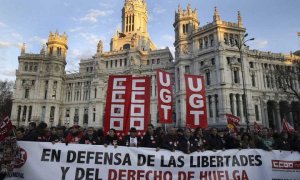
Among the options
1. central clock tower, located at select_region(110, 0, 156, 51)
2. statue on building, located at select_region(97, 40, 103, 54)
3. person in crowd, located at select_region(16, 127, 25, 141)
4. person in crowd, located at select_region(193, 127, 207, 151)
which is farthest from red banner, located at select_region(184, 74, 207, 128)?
central clock tower, located at select_region(110, 0, 156, 51)

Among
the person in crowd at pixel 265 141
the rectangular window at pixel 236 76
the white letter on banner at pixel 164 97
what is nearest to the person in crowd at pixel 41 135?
the white letter on banner at pixel 164 97

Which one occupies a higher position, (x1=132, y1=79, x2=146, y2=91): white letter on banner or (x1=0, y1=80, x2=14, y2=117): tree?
Result: (x1=0, y1=80, x2=14, y2=117): tree

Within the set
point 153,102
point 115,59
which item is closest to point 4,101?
point 115,59

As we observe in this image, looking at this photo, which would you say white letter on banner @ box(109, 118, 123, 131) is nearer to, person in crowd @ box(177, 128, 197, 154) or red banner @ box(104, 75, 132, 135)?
red banner @ box(104, 75, 132, 135)

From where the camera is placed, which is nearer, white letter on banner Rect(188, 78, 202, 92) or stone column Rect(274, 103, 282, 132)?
white letter on banner Rect(188, 78, 202, 92)

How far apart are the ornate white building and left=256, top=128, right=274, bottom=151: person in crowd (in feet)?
99.0

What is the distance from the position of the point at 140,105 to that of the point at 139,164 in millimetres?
3861

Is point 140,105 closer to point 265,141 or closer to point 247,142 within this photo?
point 247,142

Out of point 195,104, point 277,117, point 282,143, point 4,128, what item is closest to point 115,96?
point 195,104

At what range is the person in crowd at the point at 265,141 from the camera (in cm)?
1027

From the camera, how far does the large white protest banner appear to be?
8.77 m

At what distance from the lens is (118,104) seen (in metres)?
12.5

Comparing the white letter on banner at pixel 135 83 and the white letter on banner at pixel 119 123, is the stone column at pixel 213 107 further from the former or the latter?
the white letter on banner at pixel 119 123

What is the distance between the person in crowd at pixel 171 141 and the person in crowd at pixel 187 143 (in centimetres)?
19
